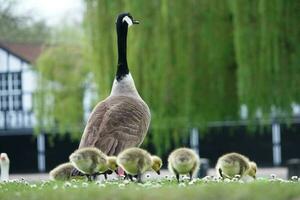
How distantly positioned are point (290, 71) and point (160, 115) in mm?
3990

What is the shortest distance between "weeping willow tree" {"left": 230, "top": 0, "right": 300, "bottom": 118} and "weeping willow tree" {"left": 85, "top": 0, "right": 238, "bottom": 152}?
3.53 feet

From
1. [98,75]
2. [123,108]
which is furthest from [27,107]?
[123,108]

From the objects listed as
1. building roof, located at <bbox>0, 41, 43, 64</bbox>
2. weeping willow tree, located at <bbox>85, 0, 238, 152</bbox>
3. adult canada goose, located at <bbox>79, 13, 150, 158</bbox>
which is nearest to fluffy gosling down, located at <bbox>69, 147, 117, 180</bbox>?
adult canada goose, located at <bbox>79, 13, 150, 158</bbox>

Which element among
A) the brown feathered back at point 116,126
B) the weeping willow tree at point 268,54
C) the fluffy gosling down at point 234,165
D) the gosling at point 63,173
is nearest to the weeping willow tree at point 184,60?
the weeping willow tree at point 268,54

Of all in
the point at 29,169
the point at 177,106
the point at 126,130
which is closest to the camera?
the point at 126,130

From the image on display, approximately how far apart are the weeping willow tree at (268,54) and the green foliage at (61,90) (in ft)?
53.7

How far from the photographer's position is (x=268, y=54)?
24656mm

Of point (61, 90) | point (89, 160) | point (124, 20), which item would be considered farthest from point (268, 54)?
point (61, 90)

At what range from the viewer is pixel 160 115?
26.6 m

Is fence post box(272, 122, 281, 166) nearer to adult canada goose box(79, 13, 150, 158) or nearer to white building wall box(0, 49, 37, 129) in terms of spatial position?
white building wall box(0, 49, 37, 129)

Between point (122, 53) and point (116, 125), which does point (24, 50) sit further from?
point (116, 125)

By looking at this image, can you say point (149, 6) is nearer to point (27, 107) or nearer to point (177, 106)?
point (177, 106)

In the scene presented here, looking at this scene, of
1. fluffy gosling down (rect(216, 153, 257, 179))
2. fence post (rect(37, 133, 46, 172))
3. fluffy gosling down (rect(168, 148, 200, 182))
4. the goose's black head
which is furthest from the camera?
fence post (rect(37, 133, 46, 172))

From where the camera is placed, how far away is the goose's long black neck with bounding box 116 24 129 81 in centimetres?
1150
